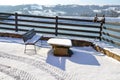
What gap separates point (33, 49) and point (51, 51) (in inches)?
35.4

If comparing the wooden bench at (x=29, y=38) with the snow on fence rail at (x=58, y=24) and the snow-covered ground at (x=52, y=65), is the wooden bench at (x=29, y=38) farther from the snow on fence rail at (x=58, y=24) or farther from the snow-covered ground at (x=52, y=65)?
the snow on fence rail at (x=58, y=24)

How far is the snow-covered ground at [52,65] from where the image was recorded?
801 centimetres

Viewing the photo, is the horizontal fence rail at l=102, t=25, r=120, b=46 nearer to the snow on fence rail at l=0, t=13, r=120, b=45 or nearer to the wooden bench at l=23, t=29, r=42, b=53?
the snow on fence rail at l=0, t=13, r=120, b=45

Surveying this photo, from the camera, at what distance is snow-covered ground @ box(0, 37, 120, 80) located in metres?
8.01

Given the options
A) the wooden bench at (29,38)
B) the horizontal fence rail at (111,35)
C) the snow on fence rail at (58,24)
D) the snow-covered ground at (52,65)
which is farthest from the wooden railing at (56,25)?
the wooden bench at (29,38)

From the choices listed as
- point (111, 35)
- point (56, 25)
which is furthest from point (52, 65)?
point (56, 25)

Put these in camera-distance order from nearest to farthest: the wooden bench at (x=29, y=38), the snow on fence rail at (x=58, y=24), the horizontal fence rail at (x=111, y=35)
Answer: the wooden bench at (x=29, y=38)
the horizontal fence rail at (x=111, y=35)
the snow on fence rail at (x=58, y=24)

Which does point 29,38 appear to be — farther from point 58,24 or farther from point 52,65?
point 58,24

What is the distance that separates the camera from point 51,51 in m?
11.1

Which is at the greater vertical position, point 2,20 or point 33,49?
point 2,20

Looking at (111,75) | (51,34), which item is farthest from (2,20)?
(111,75)

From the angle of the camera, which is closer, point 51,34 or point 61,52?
point 61,52

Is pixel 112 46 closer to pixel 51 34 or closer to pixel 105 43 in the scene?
pixel 105 43

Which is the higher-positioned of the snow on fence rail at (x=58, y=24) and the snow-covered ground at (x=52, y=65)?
the snow on fence rail at (x=58, y=24)
